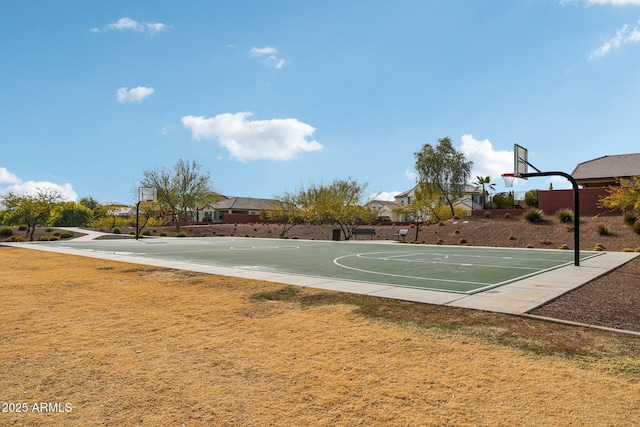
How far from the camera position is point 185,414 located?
3320 mm

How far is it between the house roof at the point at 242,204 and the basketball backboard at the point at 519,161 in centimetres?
7061

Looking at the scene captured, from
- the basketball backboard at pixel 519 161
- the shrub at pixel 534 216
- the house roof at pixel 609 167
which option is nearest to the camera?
the basketball backboard at pixel 519 161

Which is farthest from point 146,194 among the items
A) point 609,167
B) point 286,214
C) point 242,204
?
point 242,204

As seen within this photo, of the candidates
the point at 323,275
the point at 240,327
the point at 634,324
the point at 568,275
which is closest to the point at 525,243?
the point at 568,275

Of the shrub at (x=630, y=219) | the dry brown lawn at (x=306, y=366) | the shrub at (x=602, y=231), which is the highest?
the shrub at (x=630, y=219)

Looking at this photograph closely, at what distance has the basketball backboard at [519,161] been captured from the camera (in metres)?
16.3

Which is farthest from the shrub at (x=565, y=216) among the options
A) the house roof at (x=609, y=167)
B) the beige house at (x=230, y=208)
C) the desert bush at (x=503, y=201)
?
the beige house at (x=230, y=208)

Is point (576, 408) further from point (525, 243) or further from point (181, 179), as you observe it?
point (181, 179)

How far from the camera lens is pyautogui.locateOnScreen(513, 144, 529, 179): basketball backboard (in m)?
16.3

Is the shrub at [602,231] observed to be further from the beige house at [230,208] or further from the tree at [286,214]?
the beige house at [230,208]

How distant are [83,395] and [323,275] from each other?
813cm

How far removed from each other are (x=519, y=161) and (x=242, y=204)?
252ft

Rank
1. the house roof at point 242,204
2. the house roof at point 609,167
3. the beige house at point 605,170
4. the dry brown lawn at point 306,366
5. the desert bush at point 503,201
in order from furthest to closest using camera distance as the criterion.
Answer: the house roof at point 242,204
the desert bush at point 503,201
the house roof at point 609,167
the beige house at point 605,170
the dry brown lawn at point 306,366

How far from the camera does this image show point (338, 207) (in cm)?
3928
